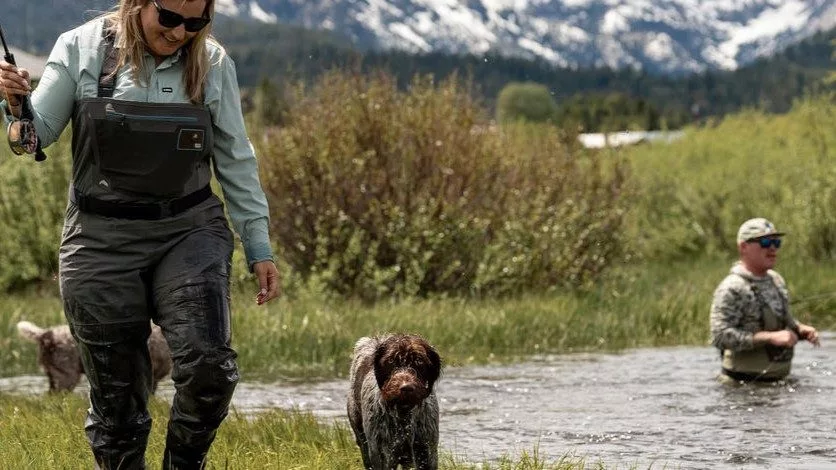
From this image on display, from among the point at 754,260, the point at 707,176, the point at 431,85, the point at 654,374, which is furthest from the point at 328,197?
the point at 707,176

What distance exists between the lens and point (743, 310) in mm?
11195

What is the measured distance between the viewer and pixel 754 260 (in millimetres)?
11383

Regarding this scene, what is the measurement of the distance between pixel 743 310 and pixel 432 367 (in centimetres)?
508

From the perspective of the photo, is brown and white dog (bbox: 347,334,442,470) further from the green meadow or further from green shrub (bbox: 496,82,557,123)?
green shrub (bbox: 496,82,557,123)

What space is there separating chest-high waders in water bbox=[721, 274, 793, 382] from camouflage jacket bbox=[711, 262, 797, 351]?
11 mm

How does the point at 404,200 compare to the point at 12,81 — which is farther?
the point at 404,200

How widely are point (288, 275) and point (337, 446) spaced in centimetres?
992

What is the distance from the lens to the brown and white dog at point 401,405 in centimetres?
661

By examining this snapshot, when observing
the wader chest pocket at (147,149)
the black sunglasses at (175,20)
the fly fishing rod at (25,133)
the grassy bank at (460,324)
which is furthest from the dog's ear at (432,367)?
the grassy bank at (460,324)

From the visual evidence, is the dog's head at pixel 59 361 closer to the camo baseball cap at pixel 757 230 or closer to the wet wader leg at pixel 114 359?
the camo baseball cap at pixel 757 230

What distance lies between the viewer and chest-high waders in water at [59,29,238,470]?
5746mm

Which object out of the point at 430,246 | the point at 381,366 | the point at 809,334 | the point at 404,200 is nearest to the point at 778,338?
the point at 809,334

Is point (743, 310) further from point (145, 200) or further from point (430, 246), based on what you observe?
point (430, 246)

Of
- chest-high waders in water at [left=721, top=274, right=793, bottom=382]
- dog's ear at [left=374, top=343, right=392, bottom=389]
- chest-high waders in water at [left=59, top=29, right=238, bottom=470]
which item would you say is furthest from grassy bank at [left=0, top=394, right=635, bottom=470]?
chest-high waders in water at [left=721, top=274, right=793, bottom=382]
